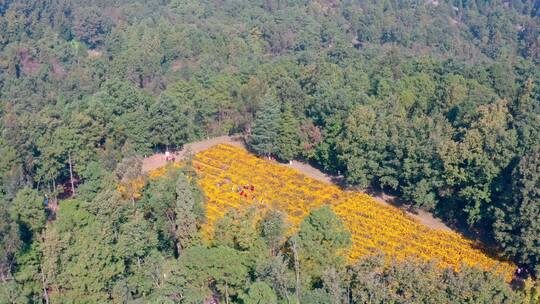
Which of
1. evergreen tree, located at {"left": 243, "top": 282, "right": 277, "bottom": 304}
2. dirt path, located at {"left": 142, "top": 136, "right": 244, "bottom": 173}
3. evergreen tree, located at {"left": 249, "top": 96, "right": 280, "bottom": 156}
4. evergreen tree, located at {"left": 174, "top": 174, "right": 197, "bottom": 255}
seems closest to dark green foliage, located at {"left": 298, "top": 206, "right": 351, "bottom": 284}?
evergreen tree, located at {"left": 243, "top": 282, "right": 277, "bottom": 304}

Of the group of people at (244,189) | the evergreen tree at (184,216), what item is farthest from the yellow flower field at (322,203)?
the evergreen tree at (184,216)

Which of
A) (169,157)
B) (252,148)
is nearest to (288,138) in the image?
(252,148)

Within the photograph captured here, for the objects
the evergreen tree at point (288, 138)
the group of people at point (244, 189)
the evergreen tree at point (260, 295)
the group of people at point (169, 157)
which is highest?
the evergreen tree at point (260, 295)

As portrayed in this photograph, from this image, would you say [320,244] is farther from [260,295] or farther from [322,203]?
[322,203]

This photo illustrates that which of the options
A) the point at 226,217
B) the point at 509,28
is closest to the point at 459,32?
the point at 509,28

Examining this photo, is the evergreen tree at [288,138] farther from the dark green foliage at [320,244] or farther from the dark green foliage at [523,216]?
the dark green foliage at [523,216]

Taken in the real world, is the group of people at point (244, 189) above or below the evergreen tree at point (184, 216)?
below
